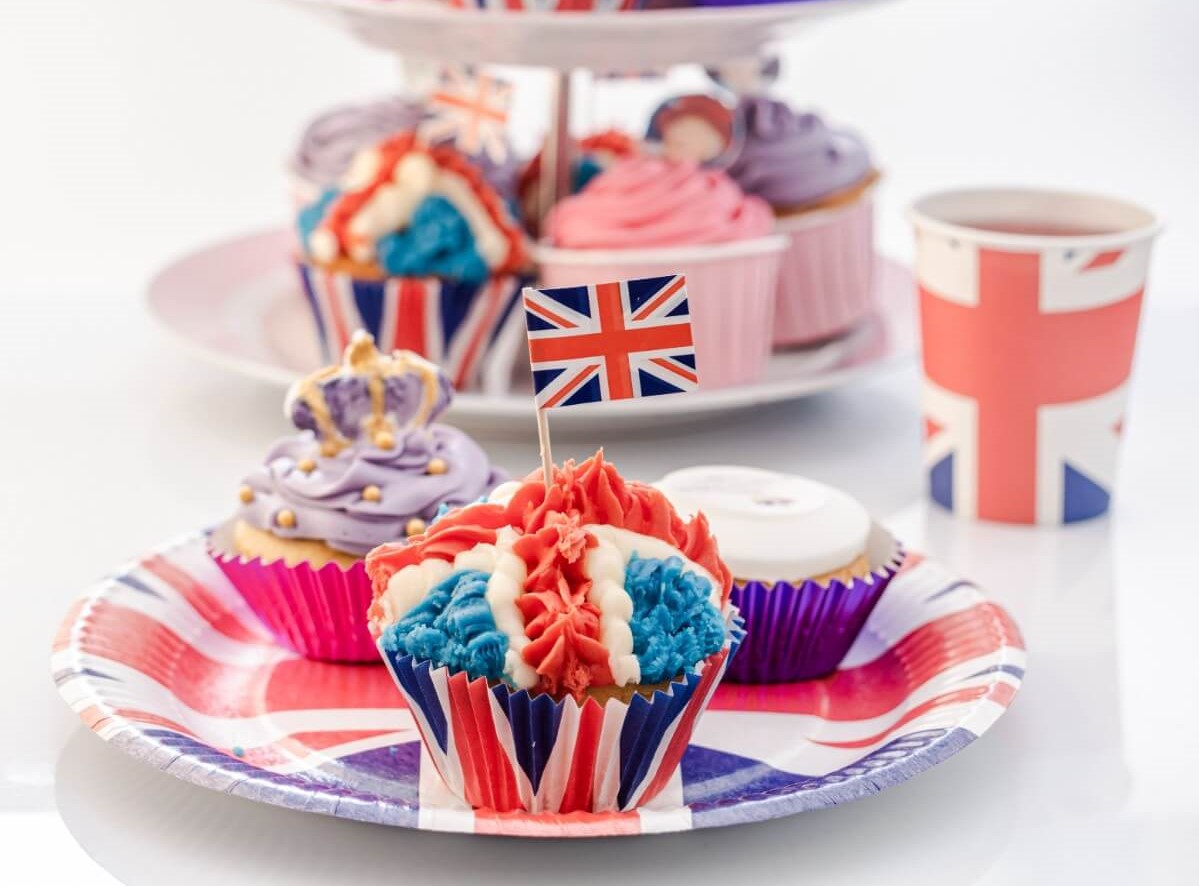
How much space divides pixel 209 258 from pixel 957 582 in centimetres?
185

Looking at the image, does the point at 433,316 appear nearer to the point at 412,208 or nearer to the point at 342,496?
the point at 412,208

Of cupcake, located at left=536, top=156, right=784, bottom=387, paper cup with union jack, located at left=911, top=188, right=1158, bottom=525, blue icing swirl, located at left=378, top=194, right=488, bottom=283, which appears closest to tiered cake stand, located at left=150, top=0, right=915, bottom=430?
cupcake, located at left=536, top=156, right=784, bottom=387

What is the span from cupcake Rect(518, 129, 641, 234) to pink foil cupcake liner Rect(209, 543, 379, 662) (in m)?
1.27

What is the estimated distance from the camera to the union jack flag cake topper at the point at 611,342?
200cm

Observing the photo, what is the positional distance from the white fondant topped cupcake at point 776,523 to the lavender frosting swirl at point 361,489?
0.85 feet

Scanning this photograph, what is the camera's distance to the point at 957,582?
253 cm

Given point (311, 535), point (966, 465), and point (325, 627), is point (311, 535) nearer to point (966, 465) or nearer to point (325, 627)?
point (325, 627)

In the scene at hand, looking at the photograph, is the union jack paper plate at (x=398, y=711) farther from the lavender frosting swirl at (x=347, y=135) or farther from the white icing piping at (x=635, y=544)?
the lavender frosting swirl at (x=347, y=135)

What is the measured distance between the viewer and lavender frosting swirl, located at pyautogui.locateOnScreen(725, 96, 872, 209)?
11.5 feet

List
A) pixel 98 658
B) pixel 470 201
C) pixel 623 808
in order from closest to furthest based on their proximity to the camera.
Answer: pixel 623 808 < pixel 98 658 < pixel 470 201

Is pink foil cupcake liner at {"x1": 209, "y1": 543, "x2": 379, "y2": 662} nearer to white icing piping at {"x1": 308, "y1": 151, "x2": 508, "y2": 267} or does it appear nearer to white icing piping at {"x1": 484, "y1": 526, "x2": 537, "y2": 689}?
white icing piping at {"x1": 484, "y1": 526, "x2": 537, "y2": 689}

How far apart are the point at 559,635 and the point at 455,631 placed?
4.1 inches

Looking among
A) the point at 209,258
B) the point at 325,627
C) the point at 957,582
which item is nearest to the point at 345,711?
the point at 325,627

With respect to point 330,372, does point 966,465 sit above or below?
below
